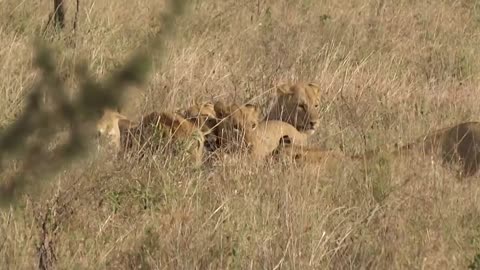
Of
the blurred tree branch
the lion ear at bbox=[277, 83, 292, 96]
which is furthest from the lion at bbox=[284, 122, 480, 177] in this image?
the blurred tree branch

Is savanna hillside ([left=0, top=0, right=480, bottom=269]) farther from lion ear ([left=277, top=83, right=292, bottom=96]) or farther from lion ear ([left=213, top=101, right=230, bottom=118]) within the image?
lion ear ([left=213, top=101, right=230, bottom=118])

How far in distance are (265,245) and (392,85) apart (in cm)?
393

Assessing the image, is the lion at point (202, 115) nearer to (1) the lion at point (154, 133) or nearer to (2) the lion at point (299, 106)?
(1) the lion at point (154, 133)

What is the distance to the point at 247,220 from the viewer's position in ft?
16.9

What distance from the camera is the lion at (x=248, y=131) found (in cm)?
683

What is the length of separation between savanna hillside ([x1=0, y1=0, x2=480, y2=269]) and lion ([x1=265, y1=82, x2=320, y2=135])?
5.8 inches

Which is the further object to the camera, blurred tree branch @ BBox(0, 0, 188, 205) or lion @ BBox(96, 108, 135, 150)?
lion @ BBox(96, 108, 135, 150)

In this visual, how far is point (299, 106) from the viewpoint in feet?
25.1

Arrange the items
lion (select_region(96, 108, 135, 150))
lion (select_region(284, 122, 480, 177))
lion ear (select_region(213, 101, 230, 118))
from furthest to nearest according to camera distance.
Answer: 1. lion ear (select_region(213, 101, 230, 118))
2. lion (select_region(96, 108, 135, 150))
3. lion (select_region(284, 122, 480, 177))

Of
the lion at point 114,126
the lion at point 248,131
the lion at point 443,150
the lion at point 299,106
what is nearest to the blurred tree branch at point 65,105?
the lion at point 443,150

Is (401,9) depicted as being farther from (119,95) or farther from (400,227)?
(119,95)

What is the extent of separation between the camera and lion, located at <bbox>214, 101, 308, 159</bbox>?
683 centimetres

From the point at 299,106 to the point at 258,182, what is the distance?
1.97 metres

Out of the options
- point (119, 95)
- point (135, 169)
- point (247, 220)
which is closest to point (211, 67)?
point (135, 169)
